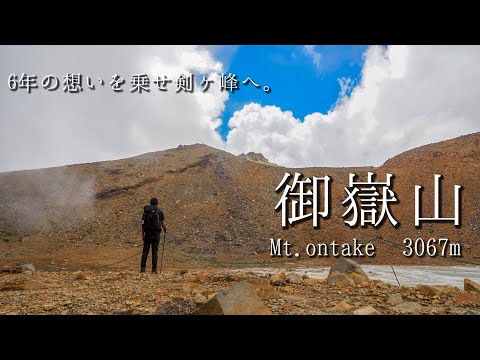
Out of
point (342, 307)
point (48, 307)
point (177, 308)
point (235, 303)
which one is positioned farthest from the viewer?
point (48, 307)

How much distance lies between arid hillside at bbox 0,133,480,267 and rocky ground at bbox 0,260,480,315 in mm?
9245

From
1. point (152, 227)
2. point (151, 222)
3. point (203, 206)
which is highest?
point (203, 206)

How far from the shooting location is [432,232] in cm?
2012

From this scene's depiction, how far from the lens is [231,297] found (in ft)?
13.3

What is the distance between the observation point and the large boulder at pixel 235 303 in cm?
388

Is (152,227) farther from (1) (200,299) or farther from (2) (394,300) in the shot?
(2) (394,300)

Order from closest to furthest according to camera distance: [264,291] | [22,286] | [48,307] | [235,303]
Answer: [235,303] < [48,307] < [264,291] < [22,286]

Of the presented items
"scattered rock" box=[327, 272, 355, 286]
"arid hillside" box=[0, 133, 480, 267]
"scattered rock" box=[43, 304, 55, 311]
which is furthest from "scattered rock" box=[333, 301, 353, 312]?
"arid hillside" box=[0, 133, 480, 267]

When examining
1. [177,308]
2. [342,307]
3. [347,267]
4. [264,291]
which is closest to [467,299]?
[342,307]

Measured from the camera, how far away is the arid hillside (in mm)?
18906

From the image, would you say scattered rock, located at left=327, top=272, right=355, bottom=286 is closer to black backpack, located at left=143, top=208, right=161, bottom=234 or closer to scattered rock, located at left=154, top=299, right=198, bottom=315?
scattered rock, located at left=154, top=299, right=198, bottom=315

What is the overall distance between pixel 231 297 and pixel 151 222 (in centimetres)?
536
